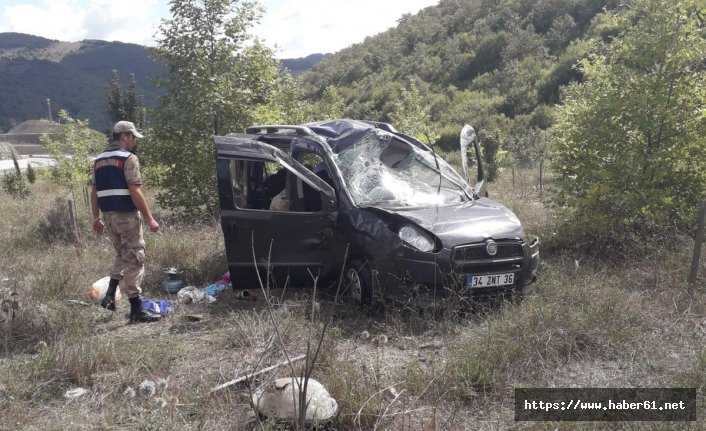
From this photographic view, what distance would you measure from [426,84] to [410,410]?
41.6 metres

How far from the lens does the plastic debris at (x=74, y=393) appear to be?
3935 millimetres

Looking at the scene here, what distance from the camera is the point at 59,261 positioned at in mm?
6688

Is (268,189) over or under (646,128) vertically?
under

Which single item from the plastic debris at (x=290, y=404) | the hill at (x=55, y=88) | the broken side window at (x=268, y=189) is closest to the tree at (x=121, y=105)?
the broken side window at (x=268, y=189)

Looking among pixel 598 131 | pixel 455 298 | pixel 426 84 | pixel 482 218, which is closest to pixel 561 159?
pixel 598 131

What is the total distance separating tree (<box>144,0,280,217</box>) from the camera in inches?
368

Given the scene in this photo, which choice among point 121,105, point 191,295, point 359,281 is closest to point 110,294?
point 191,295

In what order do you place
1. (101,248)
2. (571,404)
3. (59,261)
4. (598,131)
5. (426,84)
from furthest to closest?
(426,84), (101,248), (598,131), (59,261), (571,404)

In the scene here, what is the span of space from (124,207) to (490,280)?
3.50m

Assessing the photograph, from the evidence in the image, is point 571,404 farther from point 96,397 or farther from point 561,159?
point 561,159

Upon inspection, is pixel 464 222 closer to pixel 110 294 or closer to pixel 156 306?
pixel 156 306

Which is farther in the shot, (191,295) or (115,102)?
(115,102)

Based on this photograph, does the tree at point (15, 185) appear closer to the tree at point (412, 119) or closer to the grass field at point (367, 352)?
the tree at point (412, 119)

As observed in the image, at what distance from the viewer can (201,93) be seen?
912cm
